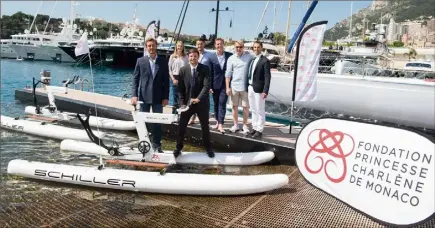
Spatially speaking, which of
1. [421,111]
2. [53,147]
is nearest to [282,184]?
[53,147]

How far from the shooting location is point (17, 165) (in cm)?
573

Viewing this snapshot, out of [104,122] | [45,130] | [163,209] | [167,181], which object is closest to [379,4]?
[104,122]

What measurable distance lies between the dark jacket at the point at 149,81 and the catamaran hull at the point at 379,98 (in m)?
8.57

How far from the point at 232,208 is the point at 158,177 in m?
1.26

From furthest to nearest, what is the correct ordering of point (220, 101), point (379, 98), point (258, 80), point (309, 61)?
point (379, 98), point (220, 101), point (309, 61), point (258, 80)

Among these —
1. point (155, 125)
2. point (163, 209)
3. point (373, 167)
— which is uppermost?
point (373, 167)

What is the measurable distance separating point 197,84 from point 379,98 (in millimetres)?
8433

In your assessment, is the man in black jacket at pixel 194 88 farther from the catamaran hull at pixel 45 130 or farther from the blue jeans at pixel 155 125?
the catamaran hull at pixel 45 130

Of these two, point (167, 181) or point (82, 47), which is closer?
point (167, 181)

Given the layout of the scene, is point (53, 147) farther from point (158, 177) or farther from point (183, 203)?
point (183, 203)

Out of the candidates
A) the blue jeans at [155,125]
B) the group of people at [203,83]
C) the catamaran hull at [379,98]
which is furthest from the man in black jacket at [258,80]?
the catamaran hull at [379,98]

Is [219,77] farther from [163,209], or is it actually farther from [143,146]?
[163,209]

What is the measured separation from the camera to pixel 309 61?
727cm

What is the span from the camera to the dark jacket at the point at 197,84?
594 cm
